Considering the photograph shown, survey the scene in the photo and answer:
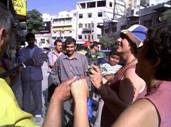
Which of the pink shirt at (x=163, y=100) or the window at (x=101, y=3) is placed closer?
the pink shirt at (x=163, y=100)

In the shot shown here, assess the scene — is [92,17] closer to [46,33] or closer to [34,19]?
[46,33]

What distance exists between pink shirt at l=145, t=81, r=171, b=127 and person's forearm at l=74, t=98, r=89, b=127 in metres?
0.30

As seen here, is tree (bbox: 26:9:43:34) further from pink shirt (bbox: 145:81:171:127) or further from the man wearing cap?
pink shirt (bbox: 145:81:171:127)

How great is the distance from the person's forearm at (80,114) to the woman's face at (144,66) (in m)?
0.45

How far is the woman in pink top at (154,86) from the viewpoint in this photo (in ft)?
6.22

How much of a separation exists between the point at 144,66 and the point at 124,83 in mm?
905

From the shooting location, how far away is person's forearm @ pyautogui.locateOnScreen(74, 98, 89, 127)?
1857 mm

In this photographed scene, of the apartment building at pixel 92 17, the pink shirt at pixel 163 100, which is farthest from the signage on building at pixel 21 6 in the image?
the apartment building at pixel 92 17

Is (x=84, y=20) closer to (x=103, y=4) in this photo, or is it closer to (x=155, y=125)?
(x=103, y=4)

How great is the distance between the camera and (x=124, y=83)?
318 centimetres

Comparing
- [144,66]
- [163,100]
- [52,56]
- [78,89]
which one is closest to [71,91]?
[78,89]

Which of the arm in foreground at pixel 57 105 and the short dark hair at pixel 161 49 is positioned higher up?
the short dark hair at pixel 161 49

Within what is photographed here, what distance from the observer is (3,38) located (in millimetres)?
1678

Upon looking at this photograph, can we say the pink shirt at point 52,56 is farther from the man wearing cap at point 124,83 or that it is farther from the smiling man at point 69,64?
the man wearing cap at point 124,83
